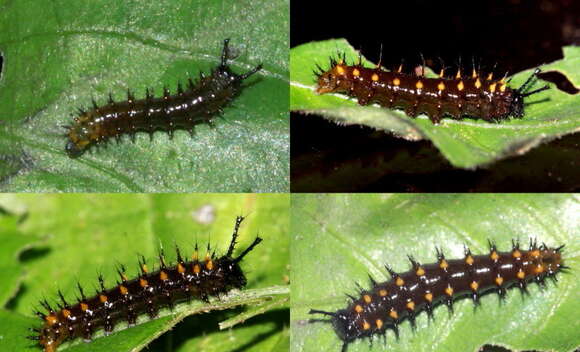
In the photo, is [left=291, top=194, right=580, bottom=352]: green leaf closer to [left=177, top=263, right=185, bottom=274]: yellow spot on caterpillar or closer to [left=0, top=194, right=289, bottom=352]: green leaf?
[left=0, top=194, right=289, bottom=352]: green leaf

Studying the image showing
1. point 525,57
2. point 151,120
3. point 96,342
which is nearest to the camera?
point 96,342

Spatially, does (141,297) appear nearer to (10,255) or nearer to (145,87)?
(10,255)

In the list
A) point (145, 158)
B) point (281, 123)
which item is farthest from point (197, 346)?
point (281, 123)

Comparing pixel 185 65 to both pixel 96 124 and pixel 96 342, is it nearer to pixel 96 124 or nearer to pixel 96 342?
pixel 96 124

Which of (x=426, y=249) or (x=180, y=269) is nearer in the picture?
(x=180, y=269)

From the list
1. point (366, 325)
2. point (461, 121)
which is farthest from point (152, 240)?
point (461, 121)
